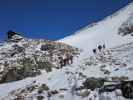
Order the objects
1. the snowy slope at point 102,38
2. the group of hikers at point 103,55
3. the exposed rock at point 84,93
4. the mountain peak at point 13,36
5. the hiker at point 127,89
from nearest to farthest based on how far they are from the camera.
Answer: the hiker at point 127,89 → the exposed rock at point 84,93 → the group of hikers at point 103,55 → the snowy slope at point 102,38 → the mountain peak at point 13,36

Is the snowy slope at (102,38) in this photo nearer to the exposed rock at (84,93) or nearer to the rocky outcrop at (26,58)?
the rocky outcrop at (26,58)

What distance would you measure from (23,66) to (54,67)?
4.30 metres

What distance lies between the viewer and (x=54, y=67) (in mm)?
35375

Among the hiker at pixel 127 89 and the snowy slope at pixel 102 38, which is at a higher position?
the snowy slope at pixel 102 38

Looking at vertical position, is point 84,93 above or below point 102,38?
below

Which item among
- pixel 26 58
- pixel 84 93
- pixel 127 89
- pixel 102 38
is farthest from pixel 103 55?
pixel 102 38

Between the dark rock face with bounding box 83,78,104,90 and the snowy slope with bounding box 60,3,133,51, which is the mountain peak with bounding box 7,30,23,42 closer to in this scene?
the snowy slope with bounding box 60,3,133,51

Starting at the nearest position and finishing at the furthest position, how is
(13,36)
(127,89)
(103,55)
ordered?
1. (127,89)
2. (103,55)
3. (13,36)

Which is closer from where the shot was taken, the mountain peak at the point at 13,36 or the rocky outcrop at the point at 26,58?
the rocky outcrop at the point at 26,58

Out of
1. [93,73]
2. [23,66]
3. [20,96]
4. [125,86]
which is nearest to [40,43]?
[23,66]

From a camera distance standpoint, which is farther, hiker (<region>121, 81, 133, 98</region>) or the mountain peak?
the mountain peak

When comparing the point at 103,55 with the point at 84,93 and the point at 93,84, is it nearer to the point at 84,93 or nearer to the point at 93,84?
the point at 93,84

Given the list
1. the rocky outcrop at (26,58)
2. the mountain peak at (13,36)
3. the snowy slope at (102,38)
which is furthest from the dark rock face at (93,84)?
the mountain peak at (13,36)

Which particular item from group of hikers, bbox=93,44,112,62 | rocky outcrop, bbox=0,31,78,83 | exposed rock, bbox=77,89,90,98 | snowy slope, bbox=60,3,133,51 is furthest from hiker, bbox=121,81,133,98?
snowy slope, bbox=60,3,133,51
